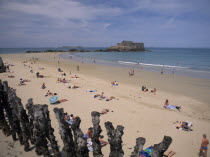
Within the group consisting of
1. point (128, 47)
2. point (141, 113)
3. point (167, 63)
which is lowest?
point (141, 113)

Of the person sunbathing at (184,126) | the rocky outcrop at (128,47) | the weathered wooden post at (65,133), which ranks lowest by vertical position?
the person sunbathing at (184,126)

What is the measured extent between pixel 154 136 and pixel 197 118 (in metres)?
5.14

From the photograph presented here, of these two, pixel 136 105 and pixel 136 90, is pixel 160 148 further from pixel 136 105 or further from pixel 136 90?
→ pixel 136 90

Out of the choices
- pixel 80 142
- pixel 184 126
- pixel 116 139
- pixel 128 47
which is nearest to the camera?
pixel 116 139

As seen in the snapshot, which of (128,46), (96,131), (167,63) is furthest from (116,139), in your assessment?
(128,46)

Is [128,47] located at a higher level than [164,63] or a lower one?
higher

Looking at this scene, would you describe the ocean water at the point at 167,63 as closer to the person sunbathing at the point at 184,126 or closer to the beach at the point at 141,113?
the beach at the point at 141,113

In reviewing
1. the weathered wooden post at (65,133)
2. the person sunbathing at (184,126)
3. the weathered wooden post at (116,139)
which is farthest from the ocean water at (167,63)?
the weathered wooden post at (65,133)

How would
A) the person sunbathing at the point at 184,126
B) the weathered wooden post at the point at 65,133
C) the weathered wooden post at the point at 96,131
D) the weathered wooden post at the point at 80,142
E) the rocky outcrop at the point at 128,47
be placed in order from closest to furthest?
the weathered wooden post at the point at 80,142
the weathered wooden post at the point at 96,131
the weathered wooden post at the point at 65,133
the person sunbathing at the point at 184,126
the rocky outcrop at the point at 128,47

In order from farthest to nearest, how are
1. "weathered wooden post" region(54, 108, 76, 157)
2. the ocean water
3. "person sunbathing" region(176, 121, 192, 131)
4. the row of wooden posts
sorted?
the ocean water, "person sunbathing" region(176, 121, 192, 131), "weathered wooden post" region(54, 108, 76, 157), the row of wooden posts

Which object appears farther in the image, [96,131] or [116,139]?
[96,131]

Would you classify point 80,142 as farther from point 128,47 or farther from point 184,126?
point 128,47

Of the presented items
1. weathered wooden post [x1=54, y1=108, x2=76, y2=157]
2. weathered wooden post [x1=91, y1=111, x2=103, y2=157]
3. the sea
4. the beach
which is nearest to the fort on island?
the sea

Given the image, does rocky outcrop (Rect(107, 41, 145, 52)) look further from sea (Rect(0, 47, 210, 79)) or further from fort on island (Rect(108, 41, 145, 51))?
sea (Rect(0, 47, 210, 79))
